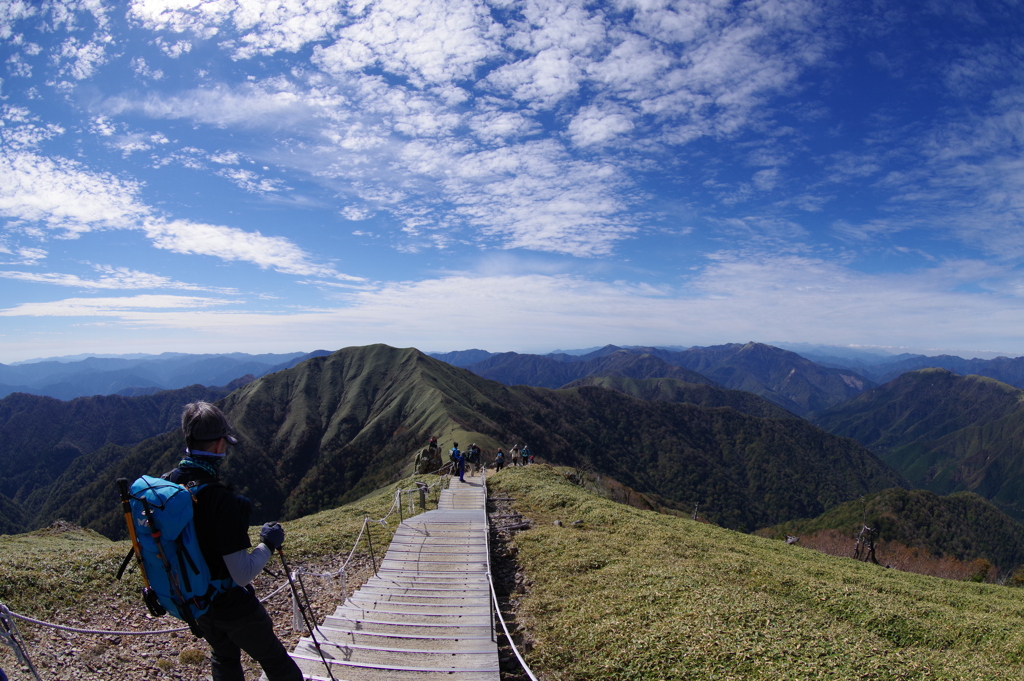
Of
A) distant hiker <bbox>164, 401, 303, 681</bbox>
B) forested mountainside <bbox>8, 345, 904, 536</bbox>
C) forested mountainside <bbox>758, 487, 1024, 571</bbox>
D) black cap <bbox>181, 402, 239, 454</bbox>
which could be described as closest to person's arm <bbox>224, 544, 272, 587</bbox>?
distant hiker <bbox>164, 401, 303, 681</bbox>

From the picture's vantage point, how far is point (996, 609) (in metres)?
12.9

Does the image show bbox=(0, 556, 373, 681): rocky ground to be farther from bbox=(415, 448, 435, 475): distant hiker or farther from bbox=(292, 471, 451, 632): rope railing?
bbox=(415, 448, 435, 475): distant hiker

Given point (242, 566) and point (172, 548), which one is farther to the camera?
point (242, 566)

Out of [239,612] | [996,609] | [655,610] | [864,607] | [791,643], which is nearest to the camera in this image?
[239,612]

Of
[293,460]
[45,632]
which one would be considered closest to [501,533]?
[45,632]

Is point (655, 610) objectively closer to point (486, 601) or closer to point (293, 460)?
point (486, 601)

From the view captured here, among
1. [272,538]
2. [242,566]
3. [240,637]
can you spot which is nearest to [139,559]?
[242,566]

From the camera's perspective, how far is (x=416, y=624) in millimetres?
8188

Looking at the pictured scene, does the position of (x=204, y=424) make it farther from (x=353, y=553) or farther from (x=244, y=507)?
(x=353, y=553)

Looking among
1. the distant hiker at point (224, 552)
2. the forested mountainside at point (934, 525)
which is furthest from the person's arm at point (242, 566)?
the forested mountainside at point (934, 525)

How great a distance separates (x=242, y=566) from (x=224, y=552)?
0.24 metres

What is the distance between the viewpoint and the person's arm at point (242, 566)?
15.4ft

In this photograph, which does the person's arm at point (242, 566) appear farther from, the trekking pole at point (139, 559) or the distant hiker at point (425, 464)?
the distant hiker at point (425, 464)

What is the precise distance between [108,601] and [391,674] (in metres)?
8.61
